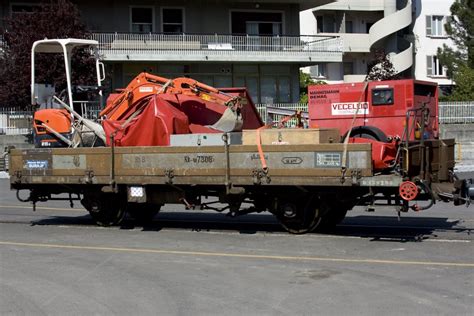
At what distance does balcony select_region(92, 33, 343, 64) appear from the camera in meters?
36.2

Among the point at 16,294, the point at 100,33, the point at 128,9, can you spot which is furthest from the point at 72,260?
the point at 128,9

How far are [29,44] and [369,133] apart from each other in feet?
76.4

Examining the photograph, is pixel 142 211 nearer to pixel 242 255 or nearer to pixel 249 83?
pixel 242 255

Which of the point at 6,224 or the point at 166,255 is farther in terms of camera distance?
the point at 6,224

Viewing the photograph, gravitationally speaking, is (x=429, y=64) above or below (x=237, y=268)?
above

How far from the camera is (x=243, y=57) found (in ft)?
124

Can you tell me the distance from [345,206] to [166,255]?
339 centimetres

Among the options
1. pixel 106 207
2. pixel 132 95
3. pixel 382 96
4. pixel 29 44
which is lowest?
pixel 106 207

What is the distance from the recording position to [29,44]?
32188 millimetres

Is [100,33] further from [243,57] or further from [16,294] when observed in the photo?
[16,294]

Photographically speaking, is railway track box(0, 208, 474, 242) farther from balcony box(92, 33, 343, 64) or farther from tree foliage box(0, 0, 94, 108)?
balcony box(92, 33, 343, 64)

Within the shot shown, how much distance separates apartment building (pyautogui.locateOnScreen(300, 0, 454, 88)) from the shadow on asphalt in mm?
36310

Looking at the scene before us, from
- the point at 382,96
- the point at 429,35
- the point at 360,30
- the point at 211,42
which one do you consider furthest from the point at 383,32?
the point at 382,96

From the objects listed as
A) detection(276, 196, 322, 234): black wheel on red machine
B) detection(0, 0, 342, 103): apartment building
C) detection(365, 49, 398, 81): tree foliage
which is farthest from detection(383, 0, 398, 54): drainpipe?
detection(276, 196, 322, 234): black wheel on red machine
